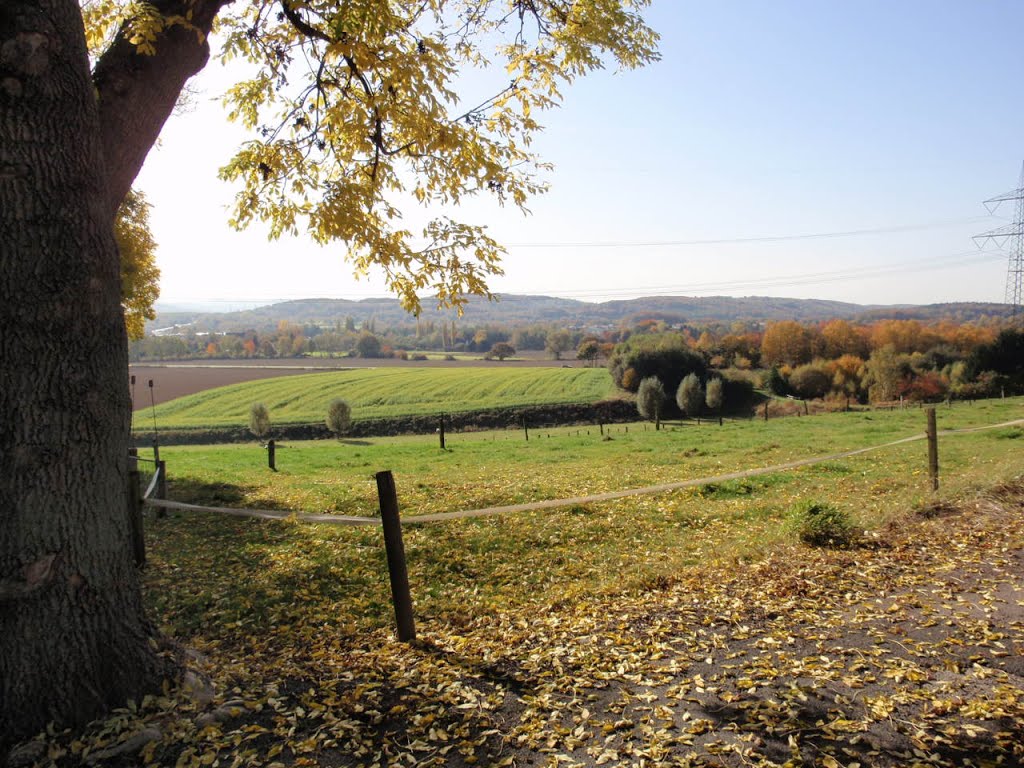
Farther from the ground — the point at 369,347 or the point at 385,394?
the point at 369,347

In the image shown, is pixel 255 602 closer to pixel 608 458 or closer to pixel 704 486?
pixel 704 486

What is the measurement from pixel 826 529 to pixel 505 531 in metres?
4.45

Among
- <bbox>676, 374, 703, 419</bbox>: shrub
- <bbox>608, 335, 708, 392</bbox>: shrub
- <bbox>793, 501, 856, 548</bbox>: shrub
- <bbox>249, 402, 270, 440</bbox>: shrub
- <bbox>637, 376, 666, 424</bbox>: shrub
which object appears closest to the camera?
<bbox>793, 501, 856, 548</bbox>: shrub

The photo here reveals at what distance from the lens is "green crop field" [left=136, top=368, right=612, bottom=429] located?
198 ft

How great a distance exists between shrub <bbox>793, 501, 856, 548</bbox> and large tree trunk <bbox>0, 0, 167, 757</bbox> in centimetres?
716

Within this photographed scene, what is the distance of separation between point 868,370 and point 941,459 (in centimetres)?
5611

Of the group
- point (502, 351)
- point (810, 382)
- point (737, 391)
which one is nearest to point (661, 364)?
point (737, 391)

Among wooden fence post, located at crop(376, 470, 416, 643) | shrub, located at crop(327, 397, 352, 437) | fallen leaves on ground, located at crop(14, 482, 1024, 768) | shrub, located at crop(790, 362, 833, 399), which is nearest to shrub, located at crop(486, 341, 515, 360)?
shrub, located at crop(790, 362, 833, 399)

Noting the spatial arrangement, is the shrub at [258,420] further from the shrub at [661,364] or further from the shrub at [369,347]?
the shrub at [369,347]

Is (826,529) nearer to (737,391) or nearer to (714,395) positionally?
(714,395)

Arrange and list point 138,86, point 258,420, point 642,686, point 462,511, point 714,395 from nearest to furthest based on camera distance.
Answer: point 642,686 → point 138,86 → point 462,511 → point 258,420 → point 714,395

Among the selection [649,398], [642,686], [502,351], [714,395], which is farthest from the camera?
[502,351]

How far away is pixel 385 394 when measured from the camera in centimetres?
6869

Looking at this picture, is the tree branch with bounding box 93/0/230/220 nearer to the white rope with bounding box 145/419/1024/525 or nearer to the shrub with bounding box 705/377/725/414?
the white rope with bounding box 145/419/1024/525
